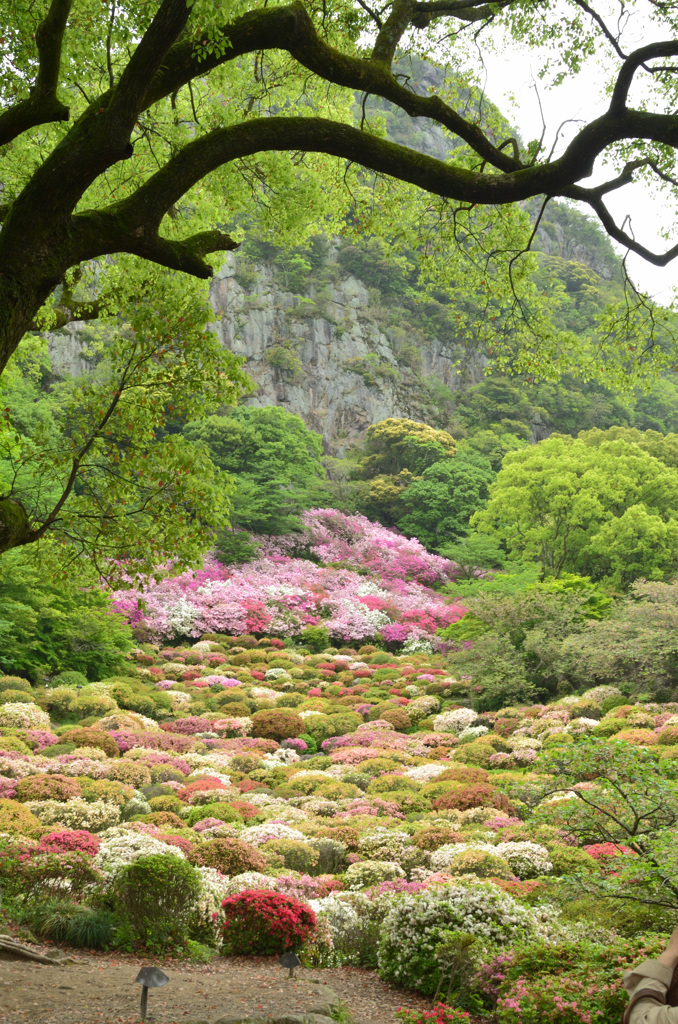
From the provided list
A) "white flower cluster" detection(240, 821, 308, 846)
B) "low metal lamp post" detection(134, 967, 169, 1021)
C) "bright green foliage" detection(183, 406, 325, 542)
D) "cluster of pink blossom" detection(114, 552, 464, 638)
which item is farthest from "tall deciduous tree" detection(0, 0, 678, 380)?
"bright green foliage" detection(183, 406, 325, 542)

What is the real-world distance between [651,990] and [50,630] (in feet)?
56.8

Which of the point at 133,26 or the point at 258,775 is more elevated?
the point at 133,26

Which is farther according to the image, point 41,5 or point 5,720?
point 5,720

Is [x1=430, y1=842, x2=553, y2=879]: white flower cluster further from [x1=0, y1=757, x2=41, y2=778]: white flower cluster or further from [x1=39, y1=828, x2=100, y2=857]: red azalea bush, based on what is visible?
[x1=0, y1=757, x2=41, y2=778]: white flower cluster

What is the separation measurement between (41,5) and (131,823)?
8.96m

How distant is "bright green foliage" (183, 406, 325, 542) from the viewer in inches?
1148

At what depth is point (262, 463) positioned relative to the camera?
30250 mm

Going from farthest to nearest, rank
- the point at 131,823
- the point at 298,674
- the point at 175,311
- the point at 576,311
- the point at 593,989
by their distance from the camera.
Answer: the point at 576,311 < the point at 298,674 < the point at 131,823 < the point at 175,311 < the point at 593,989

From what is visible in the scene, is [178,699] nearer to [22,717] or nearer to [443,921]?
[22,717]

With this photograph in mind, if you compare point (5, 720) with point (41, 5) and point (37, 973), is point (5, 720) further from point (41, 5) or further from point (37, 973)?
point (41, 5)

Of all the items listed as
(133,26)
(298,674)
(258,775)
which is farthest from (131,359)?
(298,674)

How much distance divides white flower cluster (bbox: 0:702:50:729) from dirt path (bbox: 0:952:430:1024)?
7476mm

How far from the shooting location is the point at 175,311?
19.1 ft

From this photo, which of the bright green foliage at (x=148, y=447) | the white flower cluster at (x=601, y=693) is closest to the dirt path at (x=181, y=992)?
A: the bright green foliage at (x=148, y=447)
